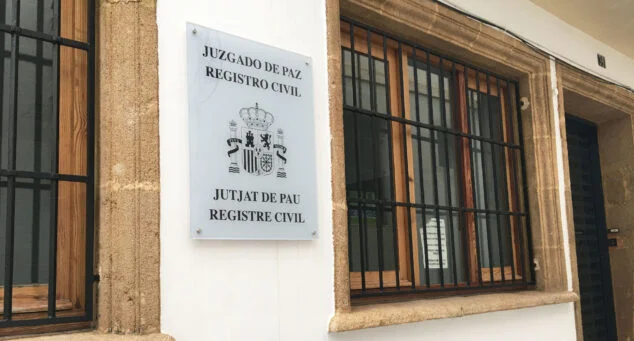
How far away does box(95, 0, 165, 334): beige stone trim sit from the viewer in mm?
2465

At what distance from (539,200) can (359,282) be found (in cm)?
188

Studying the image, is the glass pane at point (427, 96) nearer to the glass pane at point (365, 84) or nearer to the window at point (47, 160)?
the glass pane at point (365, 84)

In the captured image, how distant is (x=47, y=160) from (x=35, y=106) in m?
0.22

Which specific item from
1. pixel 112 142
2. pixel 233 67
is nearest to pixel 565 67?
pixel 233 67

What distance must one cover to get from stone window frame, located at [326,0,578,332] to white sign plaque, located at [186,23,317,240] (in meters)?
0.20

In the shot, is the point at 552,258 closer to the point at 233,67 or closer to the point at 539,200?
the point at 539,200

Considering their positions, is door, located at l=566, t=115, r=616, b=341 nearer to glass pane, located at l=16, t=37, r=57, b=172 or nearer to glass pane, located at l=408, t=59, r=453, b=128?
glass pane, located at l=408, t=59, r=453, b=128

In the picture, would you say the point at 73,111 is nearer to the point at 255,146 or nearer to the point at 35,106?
the point at 35,106

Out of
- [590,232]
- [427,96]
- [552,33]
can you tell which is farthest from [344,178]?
[590,232]

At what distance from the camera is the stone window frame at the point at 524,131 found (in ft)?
10.6

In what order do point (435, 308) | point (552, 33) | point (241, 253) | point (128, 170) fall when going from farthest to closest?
point (552, 33), point (435, 308), point (241, 253), point (128, 170)

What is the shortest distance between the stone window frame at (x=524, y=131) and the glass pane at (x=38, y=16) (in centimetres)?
130

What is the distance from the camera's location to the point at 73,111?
2646mm

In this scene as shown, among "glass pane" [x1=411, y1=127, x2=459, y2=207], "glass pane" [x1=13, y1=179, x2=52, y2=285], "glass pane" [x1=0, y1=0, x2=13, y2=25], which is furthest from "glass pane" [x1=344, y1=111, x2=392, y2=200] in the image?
"glass pane" [x1=0, y1=0, x2=13, y2=25]
